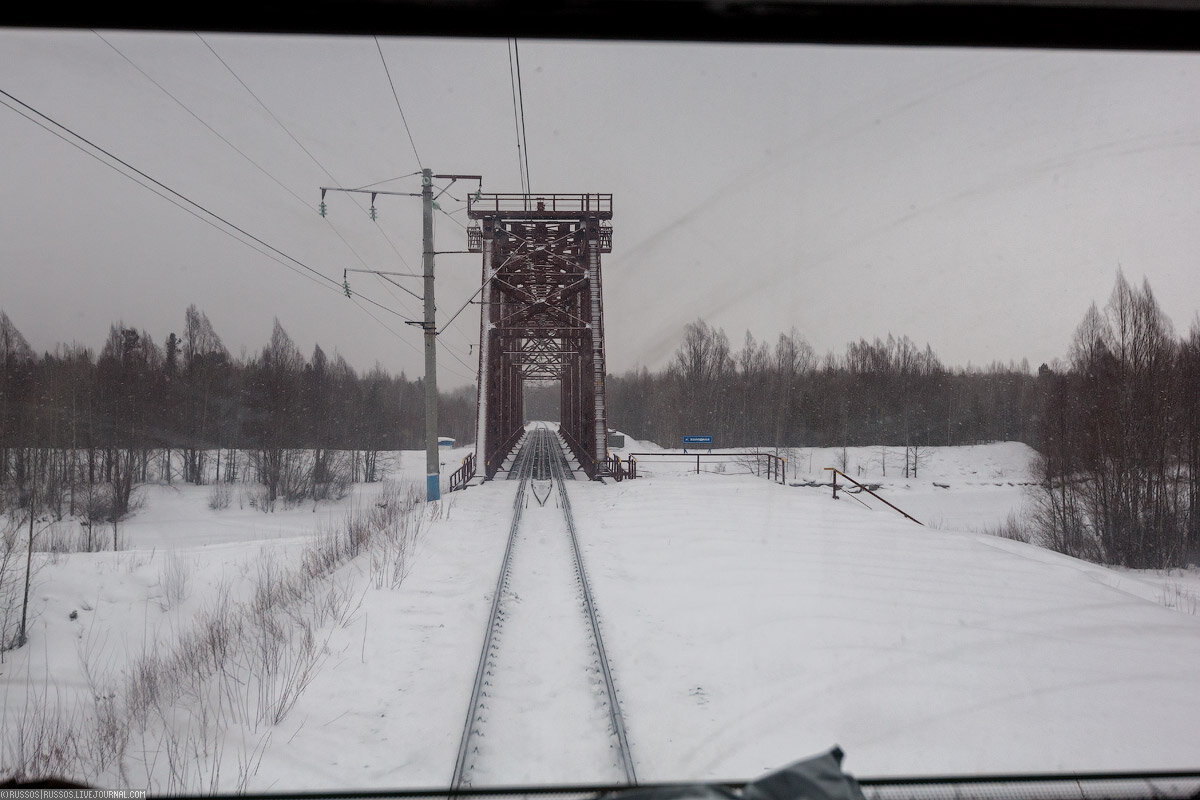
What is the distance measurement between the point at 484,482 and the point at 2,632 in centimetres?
1239

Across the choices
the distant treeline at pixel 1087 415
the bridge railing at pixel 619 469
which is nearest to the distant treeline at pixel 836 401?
the distant treeline at pixel 1087 415

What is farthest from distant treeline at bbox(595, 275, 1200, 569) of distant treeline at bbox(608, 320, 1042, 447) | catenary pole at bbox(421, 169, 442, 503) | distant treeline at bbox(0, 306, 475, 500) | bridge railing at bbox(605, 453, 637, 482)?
distant treeline at bbox(0, 306, 475, 500)

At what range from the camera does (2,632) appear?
8320 millimetres

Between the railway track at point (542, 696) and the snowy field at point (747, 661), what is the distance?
4 cm

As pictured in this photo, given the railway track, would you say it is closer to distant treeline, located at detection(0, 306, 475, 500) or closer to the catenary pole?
the catenary pole

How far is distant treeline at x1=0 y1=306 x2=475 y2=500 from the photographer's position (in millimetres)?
12078

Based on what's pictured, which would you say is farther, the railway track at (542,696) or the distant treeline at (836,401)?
the distant treeline at (836,401)

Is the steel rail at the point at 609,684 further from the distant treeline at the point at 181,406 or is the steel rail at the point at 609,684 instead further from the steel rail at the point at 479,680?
the distant treeline at the point at 181,406

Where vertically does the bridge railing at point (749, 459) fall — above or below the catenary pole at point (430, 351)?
below

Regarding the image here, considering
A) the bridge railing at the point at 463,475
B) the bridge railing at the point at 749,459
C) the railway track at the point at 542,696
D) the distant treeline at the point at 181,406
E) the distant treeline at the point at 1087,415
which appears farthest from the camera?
the bridge railing at the point at 749,459

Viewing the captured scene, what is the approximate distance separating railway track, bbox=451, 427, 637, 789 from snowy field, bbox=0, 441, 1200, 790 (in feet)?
0.13

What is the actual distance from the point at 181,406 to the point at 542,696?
90.5 ft

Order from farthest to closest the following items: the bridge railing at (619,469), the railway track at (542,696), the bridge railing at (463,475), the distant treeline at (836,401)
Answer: the distant treeline at (836,401) → the bridge railing at (619,469) → the bridge railing at (463,475) → the railway track at (542,696)

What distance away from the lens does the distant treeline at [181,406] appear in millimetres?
12078
